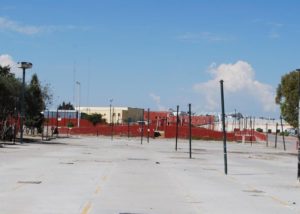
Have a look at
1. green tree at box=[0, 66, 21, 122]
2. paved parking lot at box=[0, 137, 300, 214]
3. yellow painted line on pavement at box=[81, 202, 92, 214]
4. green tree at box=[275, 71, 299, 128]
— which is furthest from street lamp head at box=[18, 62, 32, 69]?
yellow painted line on pavement at box=[81, 202, 92, 214]

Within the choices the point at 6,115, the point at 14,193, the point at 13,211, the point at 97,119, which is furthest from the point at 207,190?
the point at 97,119

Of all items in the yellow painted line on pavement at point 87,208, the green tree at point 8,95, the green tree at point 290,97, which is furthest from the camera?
the green tree at point 8,95

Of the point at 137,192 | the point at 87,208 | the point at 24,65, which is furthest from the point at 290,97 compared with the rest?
the point at 87,208

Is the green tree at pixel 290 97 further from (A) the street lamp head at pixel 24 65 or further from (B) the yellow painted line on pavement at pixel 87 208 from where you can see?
(B) the yellow painted line on pavement at pixel 87 208

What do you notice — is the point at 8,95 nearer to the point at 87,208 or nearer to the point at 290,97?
the point at 290,97

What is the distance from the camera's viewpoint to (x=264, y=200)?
18.3 meters

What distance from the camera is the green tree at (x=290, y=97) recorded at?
5870cm

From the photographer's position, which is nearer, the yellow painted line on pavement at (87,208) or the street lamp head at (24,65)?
the yellow painted line on pavement at (87,208)

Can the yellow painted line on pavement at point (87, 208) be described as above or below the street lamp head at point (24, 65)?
below

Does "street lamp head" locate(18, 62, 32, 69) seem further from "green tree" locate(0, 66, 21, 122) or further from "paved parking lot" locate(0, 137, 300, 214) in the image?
"paved parking lot" locate(0, 137, 300, 214)

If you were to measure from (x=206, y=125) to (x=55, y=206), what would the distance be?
158037 mm

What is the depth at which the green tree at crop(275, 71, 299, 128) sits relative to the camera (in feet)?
193

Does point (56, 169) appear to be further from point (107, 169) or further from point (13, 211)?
point (13, 211)

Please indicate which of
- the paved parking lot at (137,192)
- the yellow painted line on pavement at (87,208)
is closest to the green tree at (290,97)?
the paved parking lot at (137,192)
